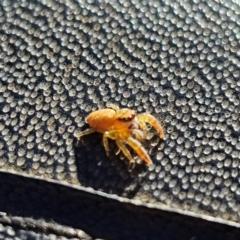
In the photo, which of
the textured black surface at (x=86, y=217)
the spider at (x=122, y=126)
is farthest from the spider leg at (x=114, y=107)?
the textured black surface at (x=86, y=217)

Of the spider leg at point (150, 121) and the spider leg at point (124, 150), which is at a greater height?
the spider leg at point (150, 121)

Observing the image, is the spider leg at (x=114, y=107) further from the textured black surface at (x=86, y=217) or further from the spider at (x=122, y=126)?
the textured black surface at (x=86, y=217)

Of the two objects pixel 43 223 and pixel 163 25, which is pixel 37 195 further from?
pixel 163 25

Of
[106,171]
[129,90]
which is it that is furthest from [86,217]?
[129,90]

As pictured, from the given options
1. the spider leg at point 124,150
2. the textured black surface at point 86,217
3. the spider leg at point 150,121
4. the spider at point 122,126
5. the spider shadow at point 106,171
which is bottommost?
the textured black surface at point 86,217

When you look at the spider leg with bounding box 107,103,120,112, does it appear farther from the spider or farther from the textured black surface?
the textured black surface

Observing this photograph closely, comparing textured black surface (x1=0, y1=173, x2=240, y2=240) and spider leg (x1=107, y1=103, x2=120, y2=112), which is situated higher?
spider leg (x1=107, y1=103, x2=120, y2=112)

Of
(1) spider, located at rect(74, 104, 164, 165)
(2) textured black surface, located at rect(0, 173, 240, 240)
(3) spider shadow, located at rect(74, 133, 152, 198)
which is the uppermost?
(1) spider, located at rect(74, 104, 164, 165)

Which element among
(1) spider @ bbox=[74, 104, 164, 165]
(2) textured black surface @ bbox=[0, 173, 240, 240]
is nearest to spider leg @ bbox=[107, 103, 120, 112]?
(1) spider @ bbox=[74, 104, 164, 165]
